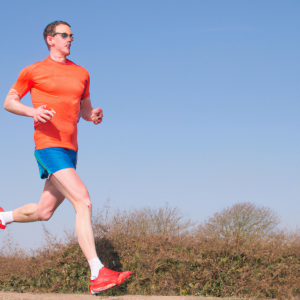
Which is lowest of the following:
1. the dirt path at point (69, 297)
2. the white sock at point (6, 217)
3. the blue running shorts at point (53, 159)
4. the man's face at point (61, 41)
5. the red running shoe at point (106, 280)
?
the dirt path at point (69, 297)

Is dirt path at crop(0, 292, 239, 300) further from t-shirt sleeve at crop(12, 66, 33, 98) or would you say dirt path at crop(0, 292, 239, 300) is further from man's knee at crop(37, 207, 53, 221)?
t-shirt sleeve at crop(12, 66, 33, 98)

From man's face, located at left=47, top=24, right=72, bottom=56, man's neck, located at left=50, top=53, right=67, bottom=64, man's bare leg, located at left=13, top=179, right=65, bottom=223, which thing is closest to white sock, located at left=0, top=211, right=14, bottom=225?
man's bare leg, located at left=13, top=179, right=65, bottom=223

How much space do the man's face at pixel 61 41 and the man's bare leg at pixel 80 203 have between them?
1624 mm

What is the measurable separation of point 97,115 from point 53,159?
3.24ft

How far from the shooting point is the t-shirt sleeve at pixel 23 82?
15.3ft

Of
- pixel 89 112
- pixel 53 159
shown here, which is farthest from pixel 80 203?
pixel 89 112

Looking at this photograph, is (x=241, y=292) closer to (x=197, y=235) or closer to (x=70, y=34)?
(x=197, y=235)

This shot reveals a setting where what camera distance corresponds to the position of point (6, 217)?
515 centimetres

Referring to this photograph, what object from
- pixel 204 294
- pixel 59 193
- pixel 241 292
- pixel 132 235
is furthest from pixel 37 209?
pixel 241 292

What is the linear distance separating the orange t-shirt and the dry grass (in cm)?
236

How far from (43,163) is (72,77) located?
118 cm

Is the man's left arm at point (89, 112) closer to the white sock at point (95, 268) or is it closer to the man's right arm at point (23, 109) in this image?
the man's right arm at point (23, 109)

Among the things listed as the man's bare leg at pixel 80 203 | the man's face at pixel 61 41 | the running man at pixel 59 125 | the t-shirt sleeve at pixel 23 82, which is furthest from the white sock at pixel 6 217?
the man's face at pixel 61 41

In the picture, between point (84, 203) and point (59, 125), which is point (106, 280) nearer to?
point (84, 203)
